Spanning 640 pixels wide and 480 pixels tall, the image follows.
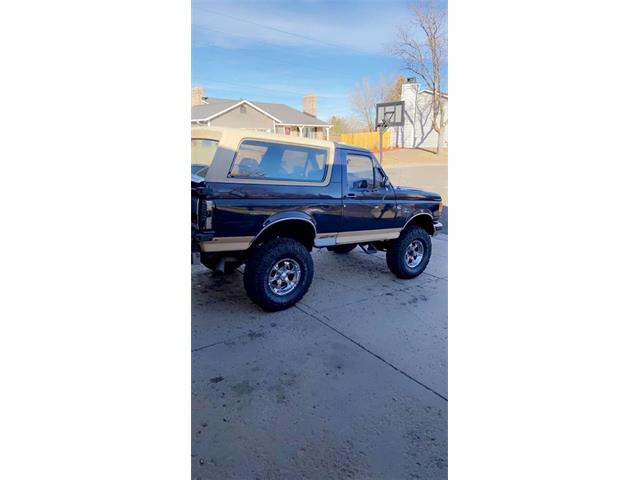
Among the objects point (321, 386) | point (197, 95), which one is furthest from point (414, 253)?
point (197, 95)

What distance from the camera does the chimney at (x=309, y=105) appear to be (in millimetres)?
1547

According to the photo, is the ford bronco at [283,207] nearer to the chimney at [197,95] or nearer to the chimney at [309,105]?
the chimney at [309,105]

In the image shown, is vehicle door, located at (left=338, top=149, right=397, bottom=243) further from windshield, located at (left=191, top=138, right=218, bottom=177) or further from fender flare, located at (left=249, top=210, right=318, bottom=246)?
windshield, located at (left=191, top=138, right=218, bottom=177)

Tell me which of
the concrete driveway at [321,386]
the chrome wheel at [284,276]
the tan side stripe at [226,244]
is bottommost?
the concrete driveway at [321,386]

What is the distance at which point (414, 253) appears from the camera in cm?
395

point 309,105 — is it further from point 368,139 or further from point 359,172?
point 359,172

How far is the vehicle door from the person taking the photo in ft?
10.9

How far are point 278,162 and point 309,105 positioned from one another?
126 centimetres

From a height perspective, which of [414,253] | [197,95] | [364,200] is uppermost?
[197,95]

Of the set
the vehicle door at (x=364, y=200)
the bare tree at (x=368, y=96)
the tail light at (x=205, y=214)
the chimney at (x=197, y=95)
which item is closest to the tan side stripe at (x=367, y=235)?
the vehicle door at (x=364, y=200)

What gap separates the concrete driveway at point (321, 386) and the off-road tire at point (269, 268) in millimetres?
114
